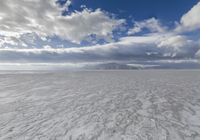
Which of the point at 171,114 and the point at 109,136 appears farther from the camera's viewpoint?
the point at 171,114

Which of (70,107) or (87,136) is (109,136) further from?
(70,107)

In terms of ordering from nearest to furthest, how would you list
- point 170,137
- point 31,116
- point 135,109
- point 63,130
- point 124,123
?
point 170,137, point 63,130, point 124,123, point 31,116, point 135,109

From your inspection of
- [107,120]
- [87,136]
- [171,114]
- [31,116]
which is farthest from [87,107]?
[171,114]

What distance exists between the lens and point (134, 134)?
5.49 m

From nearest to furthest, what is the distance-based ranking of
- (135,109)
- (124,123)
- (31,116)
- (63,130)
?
(63,130) < (124,123) < (31,116) < (135,109)

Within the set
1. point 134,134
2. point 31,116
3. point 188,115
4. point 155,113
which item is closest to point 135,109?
point 155,113

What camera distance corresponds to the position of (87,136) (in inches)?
211

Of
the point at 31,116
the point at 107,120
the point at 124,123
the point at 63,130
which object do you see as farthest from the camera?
the point at 31,116

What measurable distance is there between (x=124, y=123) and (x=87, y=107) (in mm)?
3167

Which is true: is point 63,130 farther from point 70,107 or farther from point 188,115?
point 188,115

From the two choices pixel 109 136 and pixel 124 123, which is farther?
pixel 124 123

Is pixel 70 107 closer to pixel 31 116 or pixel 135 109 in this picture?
pixel 31 116

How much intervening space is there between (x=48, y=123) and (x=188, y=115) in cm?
686

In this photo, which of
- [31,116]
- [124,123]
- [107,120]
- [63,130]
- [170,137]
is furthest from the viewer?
[31,116]
